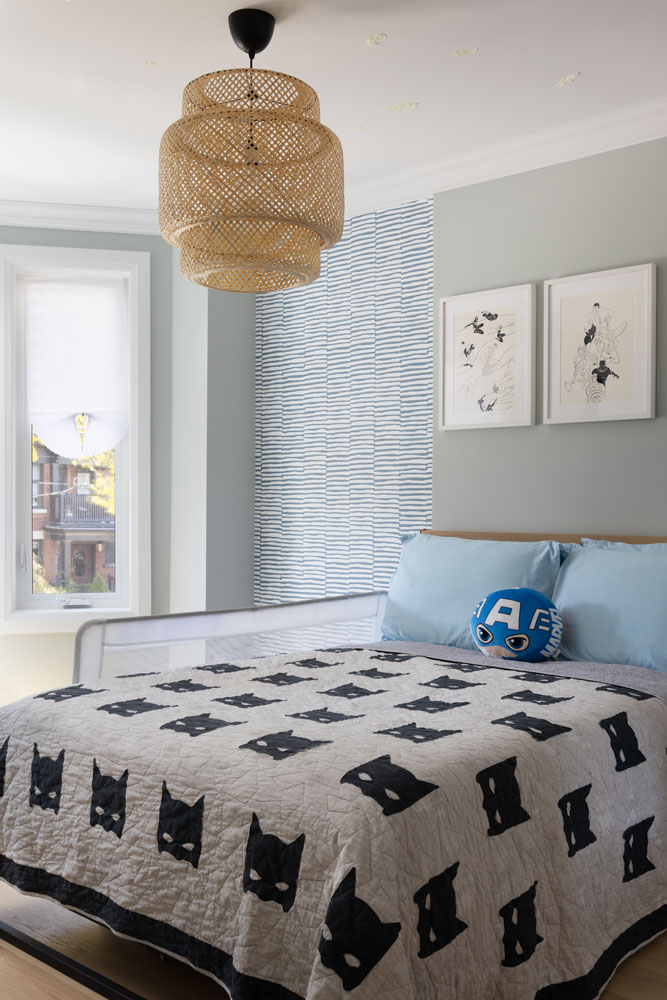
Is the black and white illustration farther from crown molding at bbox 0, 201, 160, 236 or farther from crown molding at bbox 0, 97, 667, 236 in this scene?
crown molding at bbox 0, 201, 160, 236

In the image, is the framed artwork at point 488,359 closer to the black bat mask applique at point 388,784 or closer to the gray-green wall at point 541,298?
the gray-green wall at point 541,298

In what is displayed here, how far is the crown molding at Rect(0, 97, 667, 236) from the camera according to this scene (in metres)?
3.09

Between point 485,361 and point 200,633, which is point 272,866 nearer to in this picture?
point 200,633

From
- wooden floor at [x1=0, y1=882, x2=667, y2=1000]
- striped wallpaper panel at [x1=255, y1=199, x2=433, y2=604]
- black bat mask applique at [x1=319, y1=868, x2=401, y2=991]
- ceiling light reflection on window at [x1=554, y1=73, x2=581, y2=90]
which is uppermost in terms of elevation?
ceiling light reflection on window at [x1=554, y1=73, x2=581, y2=90]

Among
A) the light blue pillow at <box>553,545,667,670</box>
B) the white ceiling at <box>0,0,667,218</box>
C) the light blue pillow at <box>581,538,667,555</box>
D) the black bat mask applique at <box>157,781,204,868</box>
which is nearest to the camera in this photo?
the black bat mask applique at <box>157,781,204,868</box>

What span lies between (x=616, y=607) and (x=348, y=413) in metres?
1.69

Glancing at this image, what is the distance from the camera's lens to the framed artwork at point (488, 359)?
133 inches

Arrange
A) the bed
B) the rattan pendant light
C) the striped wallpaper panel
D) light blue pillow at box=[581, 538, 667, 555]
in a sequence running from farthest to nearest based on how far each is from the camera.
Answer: the striped wallpaper panel < light blue pillow at box=[581, 538, 667, 555] < the rattan pendant light < the bed

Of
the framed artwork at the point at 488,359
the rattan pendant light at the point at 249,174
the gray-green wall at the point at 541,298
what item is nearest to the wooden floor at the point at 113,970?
the gray-green wall at the point at 541,298

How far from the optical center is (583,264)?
129 inches

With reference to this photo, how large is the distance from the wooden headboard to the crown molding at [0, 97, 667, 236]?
4.38 feet

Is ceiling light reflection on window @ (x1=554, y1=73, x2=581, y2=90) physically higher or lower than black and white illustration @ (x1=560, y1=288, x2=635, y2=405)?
higher

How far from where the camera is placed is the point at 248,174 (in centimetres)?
222

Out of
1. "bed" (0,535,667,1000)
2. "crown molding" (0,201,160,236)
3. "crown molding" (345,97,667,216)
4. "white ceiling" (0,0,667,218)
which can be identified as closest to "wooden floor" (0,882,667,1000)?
"bed" (0,535,667,1000)
